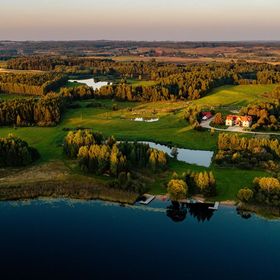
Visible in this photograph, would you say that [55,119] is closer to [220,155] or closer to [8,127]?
[8,127]

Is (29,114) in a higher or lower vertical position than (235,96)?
higher

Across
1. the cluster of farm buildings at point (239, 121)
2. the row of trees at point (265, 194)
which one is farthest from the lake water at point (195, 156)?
the cluster of farm buildings at point (239, 121)

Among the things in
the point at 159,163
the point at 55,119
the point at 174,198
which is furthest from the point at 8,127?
the point at 174,198

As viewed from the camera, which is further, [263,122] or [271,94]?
[271,94]

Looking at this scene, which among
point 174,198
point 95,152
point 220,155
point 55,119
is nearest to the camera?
point 174,198

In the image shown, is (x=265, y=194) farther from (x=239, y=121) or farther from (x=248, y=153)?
(x=239, y=121)

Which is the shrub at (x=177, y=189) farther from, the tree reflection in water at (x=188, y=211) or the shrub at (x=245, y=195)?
the shrub at (x=245, y=195)

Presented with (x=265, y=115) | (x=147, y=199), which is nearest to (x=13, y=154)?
(x=147, y=199)
